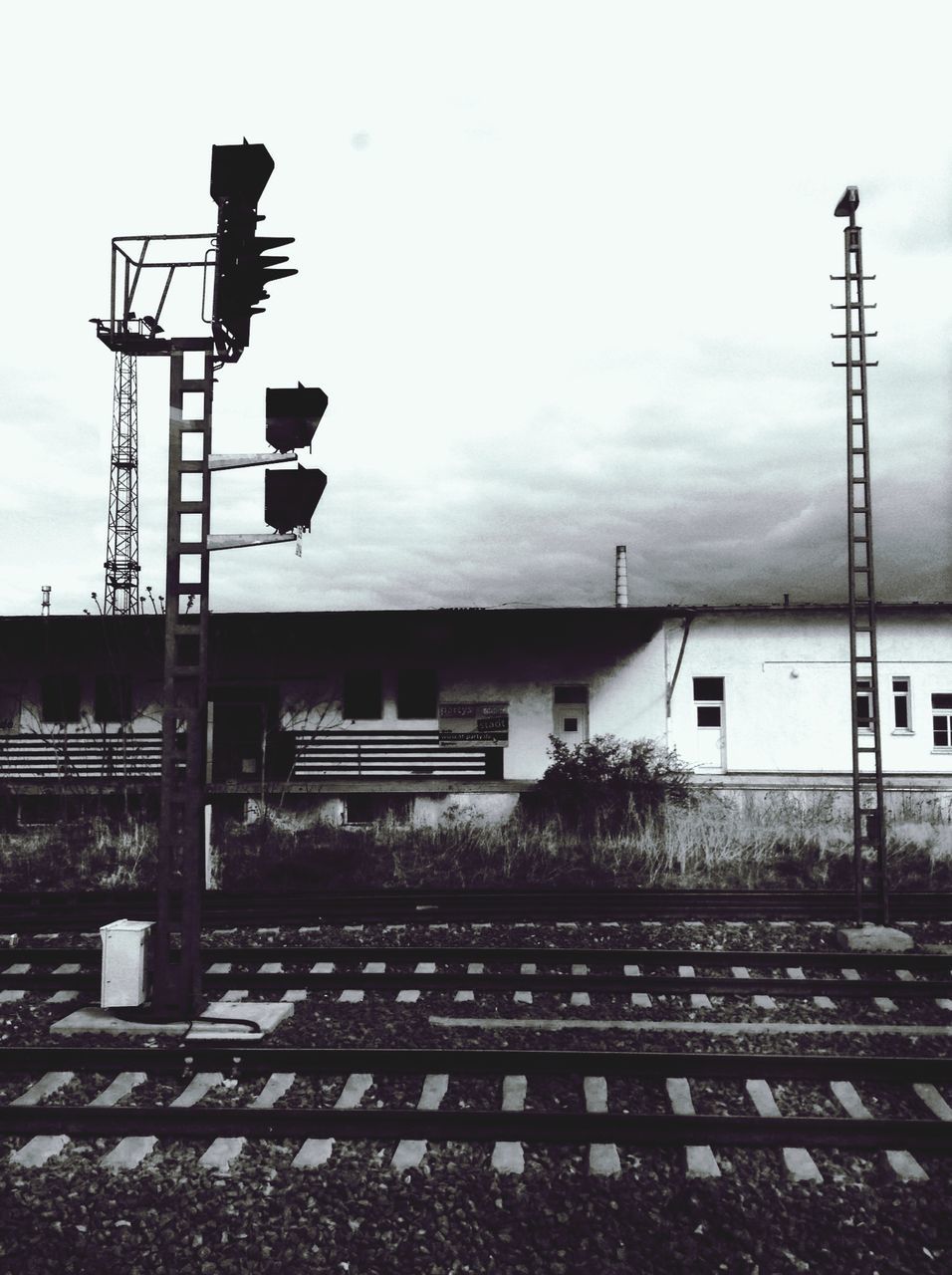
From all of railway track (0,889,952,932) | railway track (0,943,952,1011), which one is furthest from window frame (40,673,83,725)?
railway track (0,943,952,1011)

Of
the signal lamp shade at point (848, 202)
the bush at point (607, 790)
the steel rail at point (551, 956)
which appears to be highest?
the signal lamp shade at point (848, 202)

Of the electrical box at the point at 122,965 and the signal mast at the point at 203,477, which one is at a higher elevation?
the signal mast at the point at 203,477

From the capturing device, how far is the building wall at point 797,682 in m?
22.1

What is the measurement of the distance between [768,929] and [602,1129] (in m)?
5.63

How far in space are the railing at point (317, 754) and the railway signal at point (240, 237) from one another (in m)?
15.4

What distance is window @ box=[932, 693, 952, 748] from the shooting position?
22391 mm

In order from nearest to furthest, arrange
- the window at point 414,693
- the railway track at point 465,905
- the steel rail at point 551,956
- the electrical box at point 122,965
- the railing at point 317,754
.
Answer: the electrical box at point 122,965, the steel rail at point 551,956, the railway track at point 465,905, the railing at point 317,754, the window at point 414,693

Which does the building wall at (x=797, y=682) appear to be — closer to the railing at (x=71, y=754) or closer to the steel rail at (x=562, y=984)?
the railing at (x=71, y=754)

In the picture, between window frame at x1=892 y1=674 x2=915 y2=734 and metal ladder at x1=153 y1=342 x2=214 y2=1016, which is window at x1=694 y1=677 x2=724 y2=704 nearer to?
window frame at x1=892 y1=674 x2=915 y2=734

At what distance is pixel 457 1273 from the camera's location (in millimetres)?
3986

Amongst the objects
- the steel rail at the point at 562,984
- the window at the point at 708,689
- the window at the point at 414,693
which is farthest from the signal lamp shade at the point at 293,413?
the window at the point at 708,689

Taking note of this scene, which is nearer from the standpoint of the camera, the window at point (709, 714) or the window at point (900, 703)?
the window at point (900, 703)

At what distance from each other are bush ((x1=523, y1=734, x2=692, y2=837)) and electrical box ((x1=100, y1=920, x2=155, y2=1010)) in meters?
10.5

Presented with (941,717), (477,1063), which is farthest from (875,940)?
(941,717)
